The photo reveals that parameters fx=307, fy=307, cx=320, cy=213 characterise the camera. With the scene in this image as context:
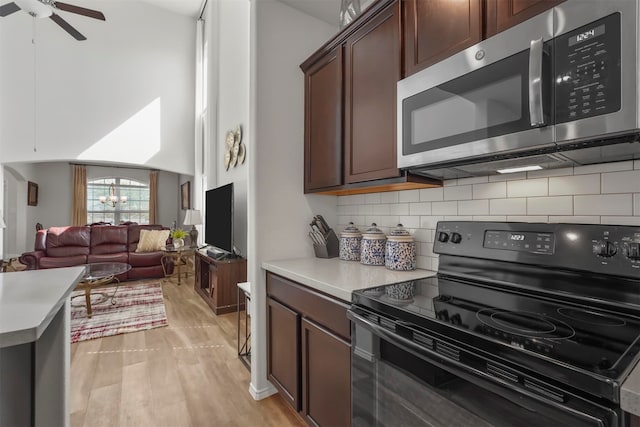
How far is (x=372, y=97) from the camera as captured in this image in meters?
1.58

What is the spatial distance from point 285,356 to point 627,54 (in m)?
1.82

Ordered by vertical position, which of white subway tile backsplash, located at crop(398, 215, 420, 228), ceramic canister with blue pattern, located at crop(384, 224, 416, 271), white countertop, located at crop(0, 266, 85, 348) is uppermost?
white subway tile backsplash, located at crop(398, 215, 420, 228)

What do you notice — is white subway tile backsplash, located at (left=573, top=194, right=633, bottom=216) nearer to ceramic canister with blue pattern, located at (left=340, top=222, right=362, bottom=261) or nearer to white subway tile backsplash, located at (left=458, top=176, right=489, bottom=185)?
white subway tile backsplash, located at (left=458, top=176, right=489, bottom=185)

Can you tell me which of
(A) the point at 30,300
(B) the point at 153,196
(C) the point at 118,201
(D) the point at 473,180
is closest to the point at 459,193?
(D) the point at 473,180

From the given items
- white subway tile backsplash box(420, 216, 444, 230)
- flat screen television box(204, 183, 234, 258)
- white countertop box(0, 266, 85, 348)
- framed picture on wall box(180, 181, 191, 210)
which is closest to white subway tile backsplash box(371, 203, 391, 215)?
white subway tile backsplash box(420, 216, 444, 230)

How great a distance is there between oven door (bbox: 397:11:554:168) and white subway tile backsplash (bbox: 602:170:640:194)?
1.17 ft

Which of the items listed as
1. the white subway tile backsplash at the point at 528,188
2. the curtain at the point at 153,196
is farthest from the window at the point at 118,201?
the white subway tile backsplash at the point at 528,188

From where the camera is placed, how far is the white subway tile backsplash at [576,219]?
42.4 inches

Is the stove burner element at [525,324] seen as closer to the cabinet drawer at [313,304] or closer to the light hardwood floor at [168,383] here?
the cabinet drawer at [313,304]

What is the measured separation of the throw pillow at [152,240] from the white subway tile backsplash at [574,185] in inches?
243

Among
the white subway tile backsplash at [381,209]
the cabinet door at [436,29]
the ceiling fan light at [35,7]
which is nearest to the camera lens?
the cabinet door at [436,29]

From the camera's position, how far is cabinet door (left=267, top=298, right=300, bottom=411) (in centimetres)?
162

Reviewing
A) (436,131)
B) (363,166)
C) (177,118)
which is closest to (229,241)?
(363,166)

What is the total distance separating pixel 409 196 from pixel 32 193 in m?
9.19
